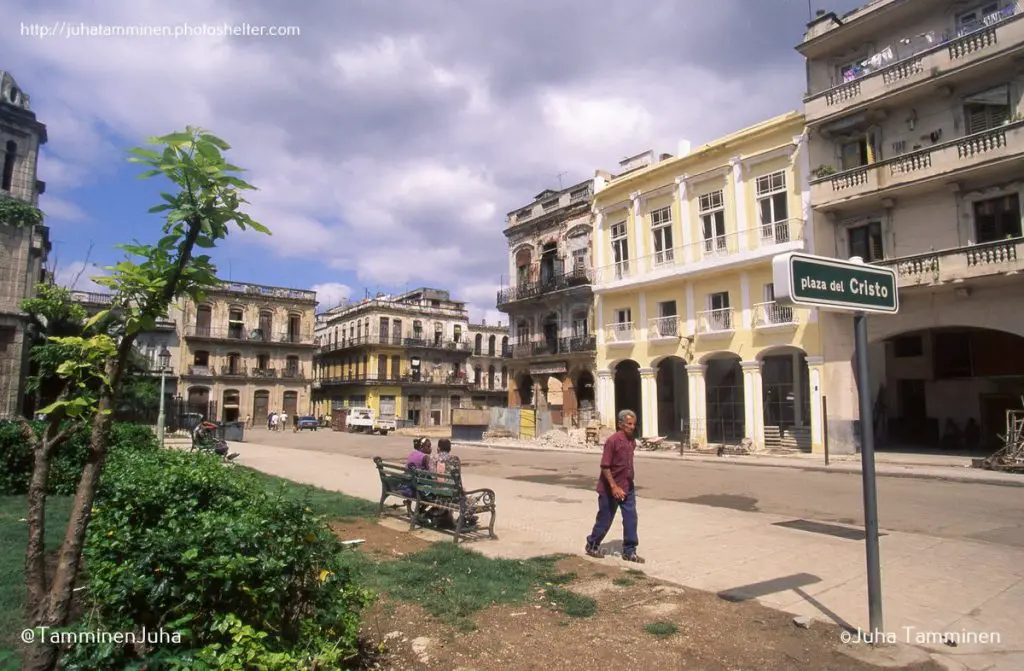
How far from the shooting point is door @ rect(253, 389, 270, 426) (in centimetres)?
5053

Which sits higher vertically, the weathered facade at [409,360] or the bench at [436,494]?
the weathered facade at [409,360]

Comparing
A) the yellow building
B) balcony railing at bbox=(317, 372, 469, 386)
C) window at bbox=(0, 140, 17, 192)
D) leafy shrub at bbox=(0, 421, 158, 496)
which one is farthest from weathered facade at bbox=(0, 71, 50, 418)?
balcony railing at bbox=(317, 372, 469, 386)

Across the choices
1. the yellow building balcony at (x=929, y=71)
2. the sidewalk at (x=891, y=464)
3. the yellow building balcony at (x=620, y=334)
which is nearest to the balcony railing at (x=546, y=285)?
the yellow building balcony at (x=620, y=334)

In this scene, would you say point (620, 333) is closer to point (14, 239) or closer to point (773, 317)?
point (773, 317)

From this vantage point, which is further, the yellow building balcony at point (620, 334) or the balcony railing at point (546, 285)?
the balcony railing at point (546, 285)

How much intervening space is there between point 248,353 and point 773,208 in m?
42.0

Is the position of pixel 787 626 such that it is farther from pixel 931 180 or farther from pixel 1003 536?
pixel 931 180

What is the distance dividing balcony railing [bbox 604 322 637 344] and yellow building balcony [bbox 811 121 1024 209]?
982 centimetres

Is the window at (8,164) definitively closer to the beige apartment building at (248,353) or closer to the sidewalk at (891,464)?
the sidewalk at (891,464)

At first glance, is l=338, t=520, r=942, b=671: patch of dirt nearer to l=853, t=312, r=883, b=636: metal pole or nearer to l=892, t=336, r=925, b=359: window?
l=853, t=312, r=883, b=636: metal pole

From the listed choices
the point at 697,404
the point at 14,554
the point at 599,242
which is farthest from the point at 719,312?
the point at 14,554

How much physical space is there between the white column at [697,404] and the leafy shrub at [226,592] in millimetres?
23591

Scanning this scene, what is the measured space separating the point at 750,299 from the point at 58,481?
71.4 ft

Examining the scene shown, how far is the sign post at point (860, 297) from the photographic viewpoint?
3627 mm
